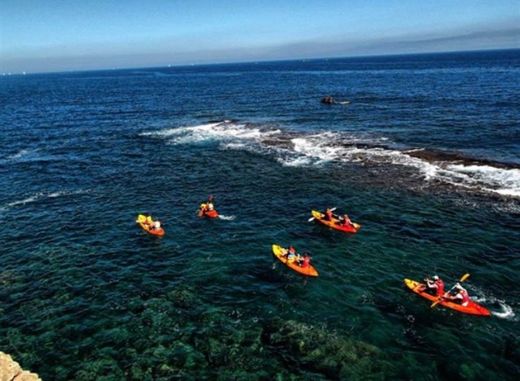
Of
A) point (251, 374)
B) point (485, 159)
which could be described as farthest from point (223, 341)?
point (485, 159)

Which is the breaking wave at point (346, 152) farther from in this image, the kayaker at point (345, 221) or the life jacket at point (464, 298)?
the life jacket at point (464, 298)

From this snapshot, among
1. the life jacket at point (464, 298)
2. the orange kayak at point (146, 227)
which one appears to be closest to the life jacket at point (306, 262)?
the life jacket at point (464, 298)

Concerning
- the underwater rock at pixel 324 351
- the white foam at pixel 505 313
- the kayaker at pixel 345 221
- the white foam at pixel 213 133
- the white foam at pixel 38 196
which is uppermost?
the white foam at pixel 213 133

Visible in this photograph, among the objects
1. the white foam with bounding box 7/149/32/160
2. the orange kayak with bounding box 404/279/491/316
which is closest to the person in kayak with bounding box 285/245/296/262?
the orange kayak with bounding box 404/279/491/316

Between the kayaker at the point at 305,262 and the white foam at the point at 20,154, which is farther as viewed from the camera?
the white foam at the point at 20,154

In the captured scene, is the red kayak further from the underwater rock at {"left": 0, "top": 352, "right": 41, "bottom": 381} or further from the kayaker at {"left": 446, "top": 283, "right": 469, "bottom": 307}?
the underwater rock at {"left": 0, "top": 352, "right": 41, "bottom": 381}

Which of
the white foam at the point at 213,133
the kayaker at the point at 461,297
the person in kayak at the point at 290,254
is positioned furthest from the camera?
the white foam at the point at 213,133

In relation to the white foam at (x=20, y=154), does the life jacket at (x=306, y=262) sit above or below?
below
